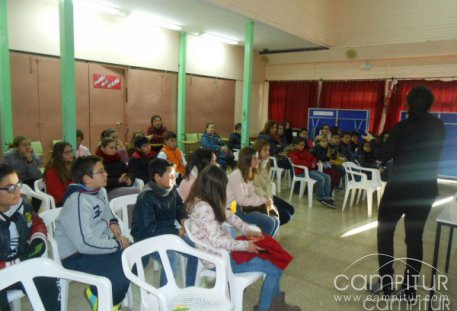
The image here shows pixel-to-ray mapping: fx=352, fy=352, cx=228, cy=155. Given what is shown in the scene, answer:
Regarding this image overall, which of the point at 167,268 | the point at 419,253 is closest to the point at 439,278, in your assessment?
the point at 419,253

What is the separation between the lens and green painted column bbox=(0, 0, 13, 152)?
5289mm

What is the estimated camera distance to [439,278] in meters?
3.03

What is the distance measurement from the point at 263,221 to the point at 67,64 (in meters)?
3.20

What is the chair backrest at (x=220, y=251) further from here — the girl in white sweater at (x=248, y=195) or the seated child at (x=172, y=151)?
the seated child at (x=172, y=151)

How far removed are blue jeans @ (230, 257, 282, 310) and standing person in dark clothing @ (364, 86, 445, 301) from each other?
994 mm

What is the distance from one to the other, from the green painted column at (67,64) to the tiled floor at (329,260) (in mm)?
2436

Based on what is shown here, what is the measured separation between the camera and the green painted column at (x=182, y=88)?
27.3 feet

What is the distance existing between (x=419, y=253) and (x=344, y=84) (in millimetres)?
7664

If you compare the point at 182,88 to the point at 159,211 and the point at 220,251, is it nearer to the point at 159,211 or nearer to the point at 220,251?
the point at 159,211

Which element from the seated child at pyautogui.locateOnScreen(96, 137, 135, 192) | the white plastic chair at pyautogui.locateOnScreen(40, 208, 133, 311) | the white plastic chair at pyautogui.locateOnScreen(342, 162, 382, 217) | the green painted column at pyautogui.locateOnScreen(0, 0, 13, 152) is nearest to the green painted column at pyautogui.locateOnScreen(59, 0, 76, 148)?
the seated child at pyautogui.locateOnScreen(96, 137, 135, 192)

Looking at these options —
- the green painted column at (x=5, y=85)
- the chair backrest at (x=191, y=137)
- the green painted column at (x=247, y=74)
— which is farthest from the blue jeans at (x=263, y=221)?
the chair backrest at (x=191, y=137)

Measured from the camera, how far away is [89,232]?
2.04 metres

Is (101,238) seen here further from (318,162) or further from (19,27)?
(19,27)

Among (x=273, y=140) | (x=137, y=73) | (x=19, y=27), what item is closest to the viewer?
(x=19, y=27)
